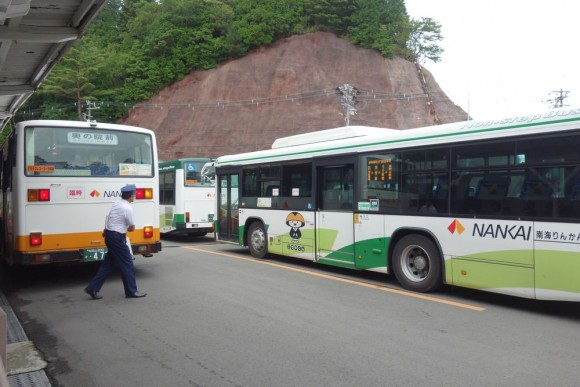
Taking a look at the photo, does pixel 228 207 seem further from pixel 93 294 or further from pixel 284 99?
pixel 284 99

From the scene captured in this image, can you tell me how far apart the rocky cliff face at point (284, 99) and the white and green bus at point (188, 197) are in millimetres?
26986

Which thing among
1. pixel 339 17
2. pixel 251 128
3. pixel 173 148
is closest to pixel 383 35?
pixel 339 17

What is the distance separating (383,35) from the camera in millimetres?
47156

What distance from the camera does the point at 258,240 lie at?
12.0m

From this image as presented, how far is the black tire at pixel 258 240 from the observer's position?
11.8 metres

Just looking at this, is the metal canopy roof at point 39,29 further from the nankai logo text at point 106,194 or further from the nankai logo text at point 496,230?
the nankai logo text at point 496,230

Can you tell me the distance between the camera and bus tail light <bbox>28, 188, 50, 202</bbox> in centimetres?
800

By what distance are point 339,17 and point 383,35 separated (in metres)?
5.06

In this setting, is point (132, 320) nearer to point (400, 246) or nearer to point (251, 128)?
point (400, 246)

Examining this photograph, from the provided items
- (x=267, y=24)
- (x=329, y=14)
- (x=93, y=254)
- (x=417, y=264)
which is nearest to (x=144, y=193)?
(x=93, y=254)

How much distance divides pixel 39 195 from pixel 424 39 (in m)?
51.6

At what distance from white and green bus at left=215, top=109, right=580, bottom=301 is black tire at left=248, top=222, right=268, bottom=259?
0.49 meters

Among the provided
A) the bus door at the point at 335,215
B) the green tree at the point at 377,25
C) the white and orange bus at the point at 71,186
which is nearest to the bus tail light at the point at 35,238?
the white and orange bus at the point at 71,186

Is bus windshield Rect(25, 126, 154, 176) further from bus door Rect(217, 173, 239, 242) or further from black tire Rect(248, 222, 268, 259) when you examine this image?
bus door Rect(217, 173, 239, 242)
